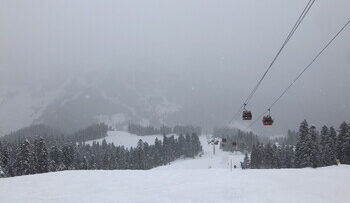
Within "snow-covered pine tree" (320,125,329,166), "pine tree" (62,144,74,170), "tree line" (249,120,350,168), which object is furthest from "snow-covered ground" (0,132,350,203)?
"snow-covered pine tree" (320,125,329,166)

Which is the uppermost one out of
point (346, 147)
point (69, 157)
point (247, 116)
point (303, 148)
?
point (247, 116)

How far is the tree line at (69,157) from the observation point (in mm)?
49219

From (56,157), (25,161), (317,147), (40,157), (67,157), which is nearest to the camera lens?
(25,161)

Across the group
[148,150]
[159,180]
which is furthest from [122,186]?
[148,150]

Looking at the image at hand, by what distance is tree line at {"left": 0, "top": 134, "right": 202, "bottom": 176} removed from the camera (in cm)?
4922

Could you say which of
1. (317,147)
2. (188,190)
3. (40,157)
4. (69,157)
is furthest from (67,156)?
(317,147)

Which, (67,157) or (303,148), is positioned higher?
(303,148)

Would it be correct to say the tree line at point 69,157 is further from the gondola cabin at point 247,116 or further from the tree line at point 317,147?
the tree line at point 317,147

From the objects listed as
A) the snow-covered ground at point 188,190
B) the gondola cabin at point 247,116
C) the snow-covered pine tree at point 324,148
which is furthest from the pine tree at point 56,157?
the snow-covered pine tree at point 324,148

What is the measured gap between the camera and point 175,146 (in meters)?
148

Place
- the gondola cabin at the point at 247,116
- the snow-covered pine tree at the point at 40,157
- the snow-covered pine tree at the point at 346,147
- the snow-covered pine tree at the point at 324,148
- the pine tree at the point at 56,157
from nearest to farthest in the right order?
the gondola cabin at the point at 247,116 < the snow-covered pine tree at the point at 40,157 < the snow-covered pine tree at the point at 346,147 < the pine tree at the point at 56,157 < the snow-covered pine tree at the point at 324,148

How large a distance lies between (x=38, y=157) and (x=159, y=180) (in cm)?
4269

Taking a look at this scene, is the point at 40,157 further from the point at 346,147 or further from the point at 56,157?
the point at 346,147

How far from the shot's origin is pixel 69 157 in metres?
63.9
